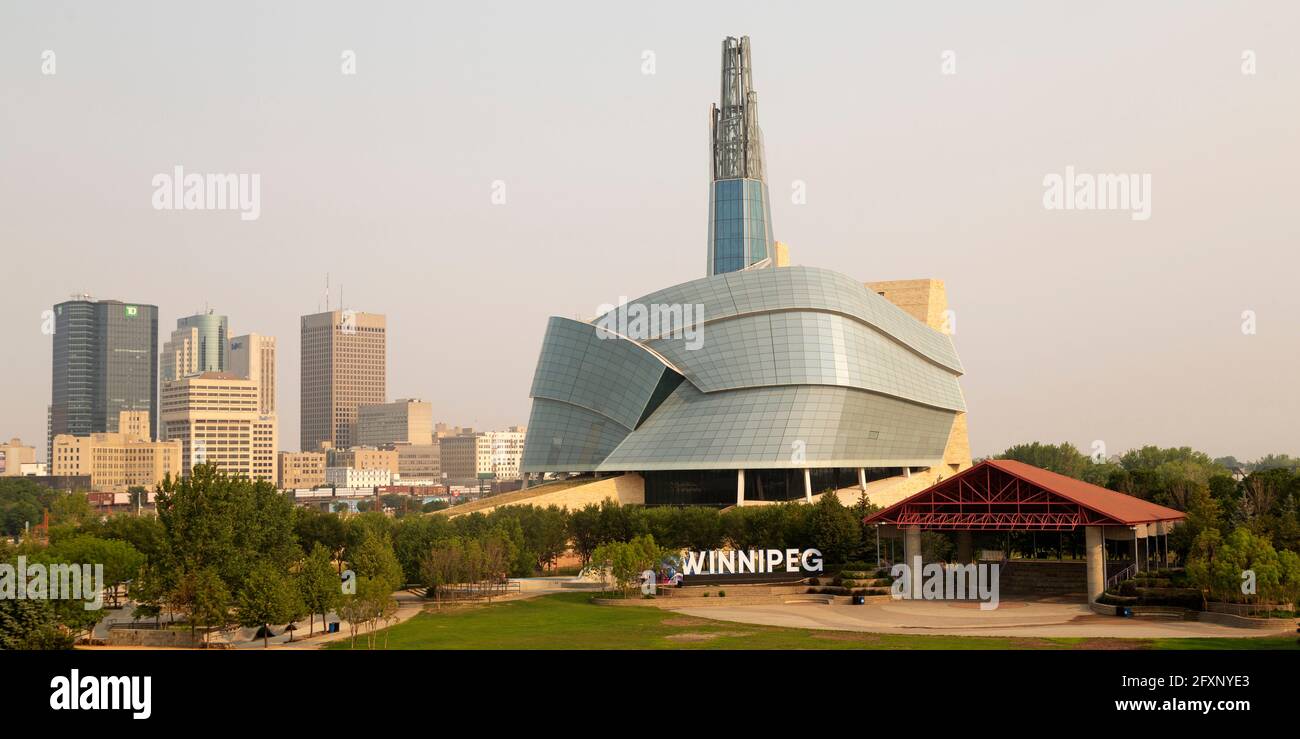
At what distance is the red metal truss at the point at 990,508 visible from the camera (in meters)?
66.8

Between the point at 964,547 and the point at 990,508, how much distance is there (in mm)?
11448

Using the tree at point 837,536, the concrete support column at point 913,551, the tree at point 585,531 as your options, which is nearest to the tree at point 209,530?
the tree at point 585,531

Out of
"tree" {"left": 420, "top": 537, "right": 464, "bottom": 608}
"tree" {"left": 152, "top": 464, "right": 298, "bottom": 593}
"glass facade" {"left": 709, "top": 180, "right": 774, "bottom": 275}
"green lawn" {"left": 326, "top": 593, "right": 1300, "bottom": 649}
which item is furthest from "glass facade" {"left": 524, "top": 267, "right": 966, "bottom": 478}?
"glass facade" {"left": 709, "top": 180, "right": 774, "bottom": 275}

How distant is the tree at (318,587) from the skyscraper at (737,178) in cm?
12561

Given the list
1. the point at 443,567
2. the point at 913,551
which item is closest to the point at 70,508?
the point at 443,567

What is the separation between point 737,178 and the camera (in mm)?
183625

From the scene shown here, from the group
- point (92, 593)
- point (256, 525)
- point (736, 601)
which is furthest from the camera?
point (736, 601)

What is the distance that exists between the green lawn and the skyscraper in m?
121

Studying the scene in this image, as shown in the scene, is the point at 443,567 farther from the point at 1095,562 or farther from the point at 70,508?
the point at 70,508

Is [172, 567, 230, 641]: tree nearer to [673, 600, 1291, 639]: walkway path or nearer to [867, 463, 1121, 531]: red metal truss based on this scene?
[673, 600, 1291, 639]: walkway path

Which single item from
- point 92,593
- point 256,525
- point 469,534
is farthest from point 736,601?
point 92,593
